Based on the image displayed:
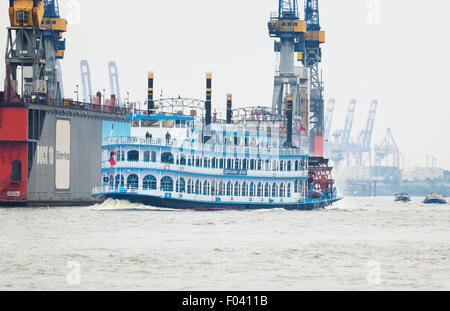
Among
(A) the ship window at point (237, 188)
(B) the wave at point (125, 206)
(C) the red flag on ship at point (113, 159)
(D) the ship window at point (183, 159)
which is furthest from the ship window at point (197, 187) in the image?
(C) the red flag on ship at point (113, 159)

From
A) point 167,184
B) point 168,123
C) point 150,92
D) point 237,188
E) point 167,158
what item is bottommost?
point 237,188

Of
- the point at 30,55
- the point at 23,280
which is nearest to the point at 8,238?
the point at 23,280

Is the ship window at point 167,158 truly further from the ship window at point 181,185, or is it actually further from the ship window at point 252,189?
the ship window at point 252,189

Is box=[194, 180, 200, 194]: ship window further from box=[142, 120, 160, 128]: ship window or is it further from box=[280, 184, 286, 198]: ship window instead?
box=[280, 184, 286, 198]: ship window

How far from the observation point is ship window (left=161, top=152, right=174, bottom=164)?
86438 millimetres

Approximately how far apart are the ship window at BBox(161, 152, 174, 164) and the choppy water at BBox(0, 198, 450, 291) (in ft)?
32.7

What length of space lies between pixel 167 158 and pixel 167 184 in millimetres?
2252

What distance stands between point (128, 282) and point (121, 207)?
157 ft

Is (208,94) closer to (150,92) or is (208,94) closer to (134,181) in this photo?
(150,92)

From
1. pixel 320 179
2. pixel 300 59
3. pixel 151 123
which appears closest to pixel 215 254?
pixel 151 123

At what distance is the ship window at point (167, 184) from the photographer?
86250mm

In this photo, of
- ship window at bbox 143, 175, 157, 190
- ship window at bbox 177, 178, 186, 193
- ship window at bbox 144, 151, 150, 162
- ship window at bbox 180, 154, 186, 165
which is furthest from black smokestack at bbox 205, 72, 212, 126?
ship window at bbox 143, 175, 157, 190

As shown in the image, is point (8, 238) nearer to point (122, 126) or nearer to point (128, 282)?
point (128, 282)

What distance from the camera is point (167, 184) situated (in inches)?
3410
